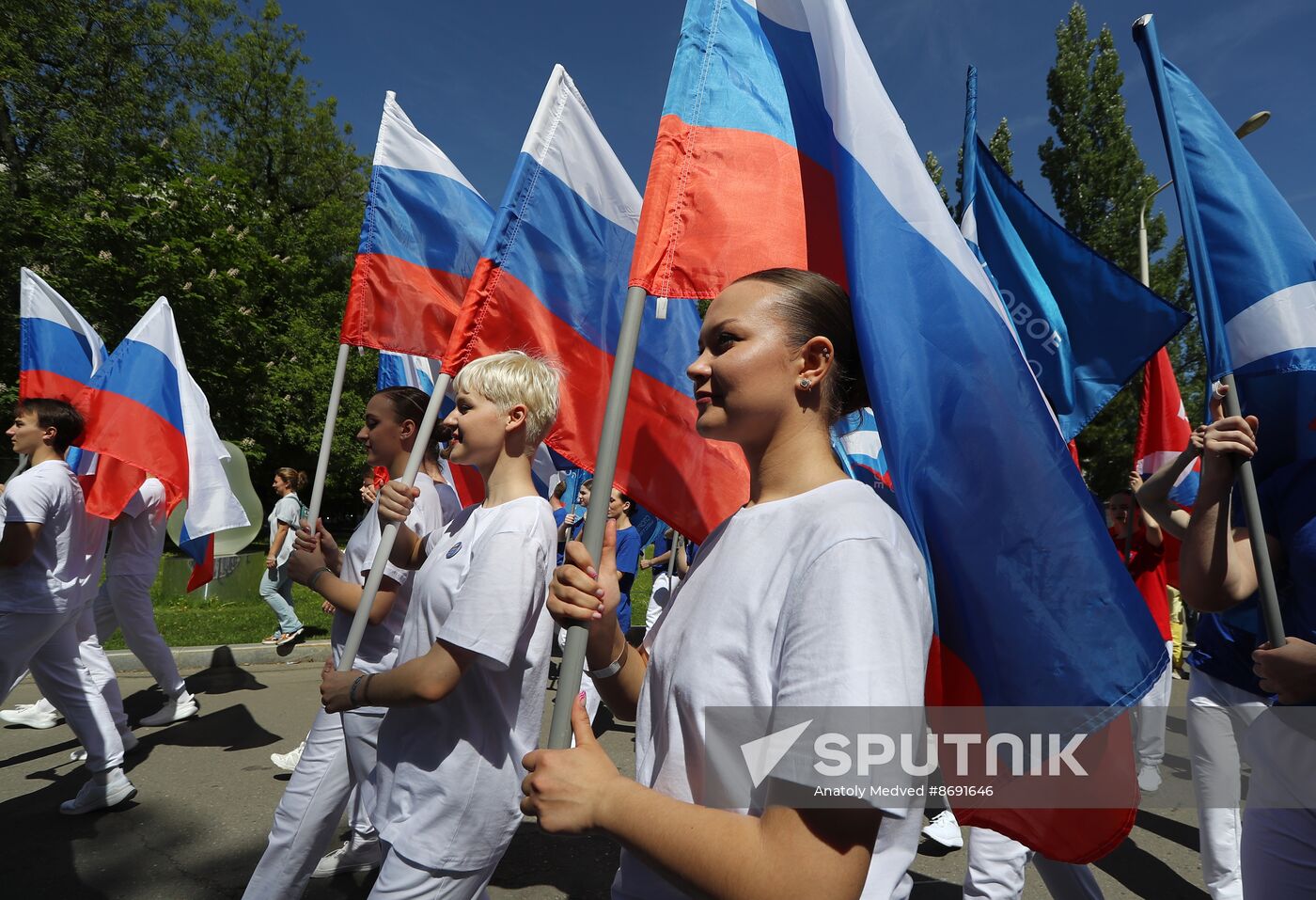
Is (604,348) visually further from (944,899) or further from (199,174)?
(199,174)

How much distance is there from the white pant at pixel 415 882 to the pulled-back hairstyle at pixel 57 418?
11.3 ft

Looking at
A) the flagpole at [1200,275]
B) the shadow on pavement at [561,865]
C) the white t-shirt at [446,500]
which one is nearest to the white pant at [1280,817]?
the flagpole at [1200,275]

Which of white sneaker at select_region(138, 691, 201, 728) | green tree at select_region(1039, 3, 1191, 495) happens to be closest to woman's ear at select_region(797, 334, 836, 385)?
white sneaker at select_region(138, 691, 201, 728)

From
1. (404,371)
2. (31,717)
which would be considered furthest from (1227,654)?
(31,717)

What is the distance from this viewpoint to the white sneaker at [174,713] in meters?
5.82

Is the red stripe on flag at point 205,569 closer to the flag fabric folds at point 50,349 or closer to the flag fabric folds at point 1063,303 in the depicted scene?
the flag fabric folds at point 50,349

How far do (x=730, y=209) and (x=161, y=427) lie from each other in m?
4.25

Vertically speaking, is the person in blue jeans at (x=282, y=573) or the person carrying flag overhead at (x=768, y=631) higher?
the person carrying flag overhead at (x=768, y=631)

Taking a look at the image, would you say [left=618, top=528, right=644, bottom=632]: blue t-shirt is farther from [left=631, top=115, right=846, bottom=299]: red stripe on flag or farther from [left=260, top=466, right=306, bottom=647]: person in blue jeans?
[left=631, top=115, right=846, bottom=299]: red stripe on flag

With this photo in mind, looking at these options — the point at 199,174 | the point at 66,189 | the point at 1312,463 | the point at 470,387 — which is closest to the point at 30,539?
the point at 470,387

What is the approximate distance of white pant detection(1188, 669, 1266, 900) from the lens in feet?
10.6

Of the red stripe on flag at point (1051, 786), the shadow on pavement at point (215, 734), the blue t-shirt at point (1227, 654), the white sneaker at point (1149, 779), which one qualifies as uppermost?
the red stripe on flag at point (1051, 786)

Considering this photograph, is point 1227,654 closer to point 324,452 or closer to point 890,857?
point 890,857

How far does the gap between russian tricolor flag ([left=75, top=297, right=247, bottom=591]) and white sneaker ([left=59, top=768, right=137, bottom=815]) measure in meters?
1.33
